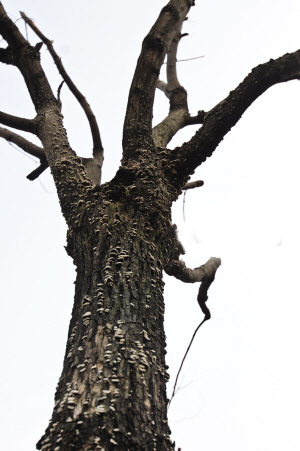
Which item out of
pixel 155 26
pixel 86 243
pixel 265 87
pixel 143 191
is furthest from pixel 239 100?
pixel 86 243

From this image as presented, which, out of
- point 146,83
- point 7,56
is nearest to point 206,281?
point 146,83

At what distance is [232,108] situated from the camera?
2424 mm

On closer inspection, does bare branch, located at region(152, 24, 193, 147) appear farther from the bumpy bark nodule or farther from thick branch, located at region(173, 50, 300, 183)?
the bumpy bark nodule

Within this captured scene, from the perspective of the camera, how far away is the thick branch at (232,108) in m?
2.37

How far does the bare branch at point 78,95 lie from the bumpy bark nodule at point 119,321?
106cm

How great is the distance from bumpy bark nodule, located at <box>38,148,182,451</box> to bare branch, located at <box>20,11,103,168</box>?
1062 mm

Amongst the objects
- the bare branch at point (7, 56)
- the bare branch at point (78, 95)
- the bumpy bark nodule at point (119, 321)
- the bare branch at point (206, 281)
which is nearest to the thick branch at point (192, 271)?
the bare branch at point (206, 281)

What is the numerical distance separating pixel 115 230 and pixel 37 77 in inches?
70.1

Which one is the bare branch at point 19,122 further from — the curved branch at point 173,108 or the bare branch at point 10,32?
the curved branch at point 173,108

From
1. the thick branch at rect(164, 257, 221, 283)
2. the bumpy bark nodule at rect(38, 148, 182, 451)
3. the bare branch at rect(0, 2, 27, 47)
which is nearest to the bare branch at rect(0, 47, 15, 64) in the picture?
the bare branch at rect(0, 2, 27, 47)

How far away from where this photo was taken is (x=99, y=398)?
131cm

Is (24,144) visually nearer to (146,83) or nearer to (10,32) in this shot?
(10,32)

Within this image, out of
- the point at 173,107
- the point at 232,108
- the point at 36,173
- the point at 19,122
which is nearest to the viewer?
the point at 232,108

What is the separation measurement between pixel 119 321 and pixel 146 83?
1.89 m
